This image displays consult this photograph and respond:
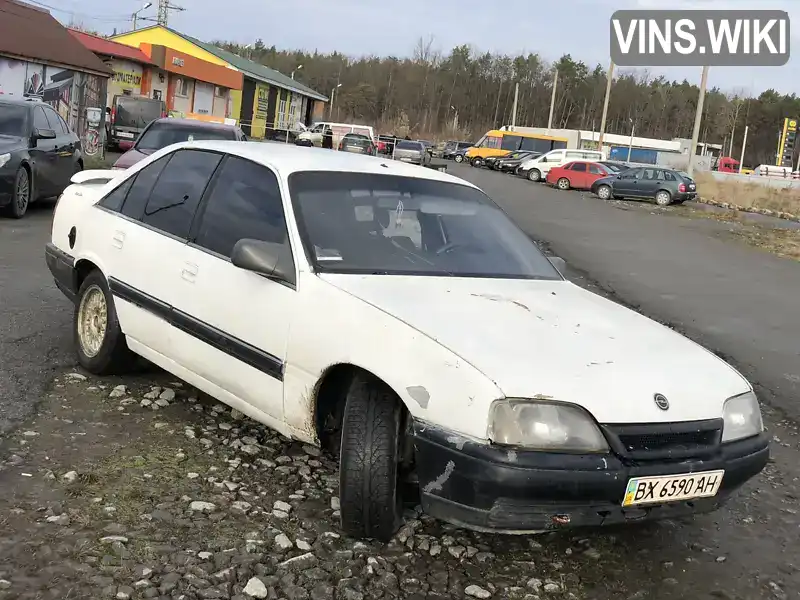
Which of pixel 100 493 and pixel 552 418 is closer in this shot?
pixel 552 418

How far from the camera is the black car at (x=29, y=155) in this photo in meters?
10.9

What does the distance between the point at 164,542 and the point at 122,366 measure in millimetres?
2026

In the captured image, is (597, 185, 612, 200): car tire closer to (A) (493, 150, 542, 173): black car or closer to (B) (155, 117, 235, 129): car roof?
(A) (493, 150, 542, 173): black car

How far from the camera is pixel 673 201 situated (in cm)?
3300

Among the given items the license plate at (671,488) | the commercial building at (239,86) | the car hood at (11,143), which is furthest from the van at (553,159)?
the license plate at (671,488)

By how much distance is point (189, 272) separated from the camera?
423 cm

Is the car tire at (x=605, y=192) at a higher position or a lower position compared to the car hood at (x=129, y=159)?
higher

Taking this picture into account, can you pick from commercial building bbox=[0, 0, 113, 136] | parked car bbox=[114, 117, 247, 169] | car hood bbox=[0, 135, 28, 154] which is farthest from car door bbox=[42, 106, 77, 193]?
commercial building bbox=[0, 0, 113, 136]

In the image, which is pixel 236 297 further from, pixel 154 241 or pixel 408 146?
pixel 408 146

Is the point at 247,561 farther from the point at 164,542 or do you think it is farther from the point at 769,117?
the point at 769,117

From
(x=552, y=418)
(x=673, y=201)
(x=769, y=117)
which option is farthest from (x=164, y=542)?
(x=769, y=117)

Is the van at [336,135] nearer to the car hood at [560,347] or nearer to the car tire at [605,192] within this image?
the car tire at [605,192]

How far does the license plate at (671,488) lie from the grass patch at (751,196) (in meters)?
33.2

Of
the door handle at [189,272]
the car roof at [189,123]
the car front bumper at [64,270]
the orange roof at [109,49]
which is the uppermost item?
the orange roof at [109,49]
